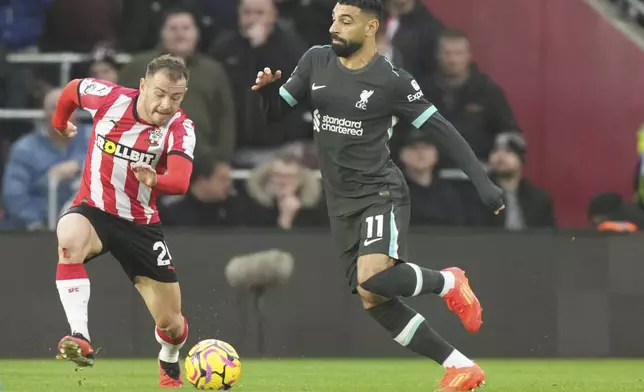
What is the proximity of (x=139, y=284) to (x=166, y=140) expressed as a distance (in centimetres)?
90

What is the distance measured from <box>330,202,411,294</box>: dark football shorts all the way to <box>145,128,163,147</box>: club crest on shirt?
1142 millimetres

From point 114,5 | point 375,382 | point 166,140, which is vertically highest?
point 114,5

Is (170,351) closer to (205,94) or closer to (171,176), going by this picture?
(171,176)

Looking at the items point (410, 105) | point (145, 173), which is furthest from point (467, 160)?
point (145, 173)

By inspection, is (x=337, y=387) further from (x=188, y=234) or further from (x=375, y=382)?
(x=188, y=234)

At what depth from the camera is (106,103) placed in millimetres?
8344

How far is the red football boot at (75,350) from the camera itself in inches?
290

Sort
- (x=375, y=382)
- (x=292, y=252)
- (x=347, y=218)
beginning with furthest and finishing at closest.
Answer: (x=292, y=252), (x=375, y=382), (x=347, y=218)

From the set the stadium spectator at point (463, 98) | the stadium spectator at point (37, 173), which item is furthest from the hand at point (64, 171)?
the stadium spectator at point (463, 98)

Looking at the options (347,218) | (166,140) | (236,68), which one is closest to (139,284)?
(166,140)

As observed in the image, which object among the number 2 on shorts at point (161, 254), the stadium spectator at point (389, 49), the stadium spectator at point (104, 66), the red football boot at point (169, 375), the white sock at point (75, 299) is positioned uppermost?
the stadium spectator at point (389, 49)

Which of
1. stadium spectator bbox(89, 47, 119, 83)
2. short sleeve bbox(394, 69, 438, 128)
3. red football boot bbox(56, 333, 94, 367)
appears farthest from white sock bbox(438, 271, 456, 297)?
stadium spectator bbox(89, 47, 119, 83)

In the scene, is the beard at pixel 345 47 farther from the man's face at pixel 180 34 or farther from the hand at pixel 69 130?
the man's face at pixel 180 34

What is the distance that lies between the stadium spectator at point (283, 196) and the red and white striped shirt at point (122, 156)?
11.4 feet
